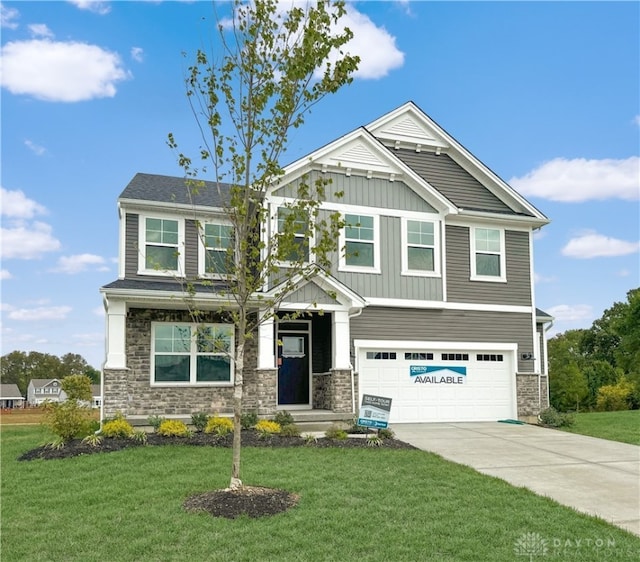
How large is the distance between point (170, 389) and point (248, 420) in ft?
8.37

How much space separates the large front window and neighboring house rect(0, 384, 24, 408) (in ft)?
187

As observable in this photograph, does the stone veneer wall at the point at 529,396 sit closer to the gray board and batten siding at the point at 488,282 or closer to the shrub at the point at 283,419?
the gray board and batten siding at the point at 488,282

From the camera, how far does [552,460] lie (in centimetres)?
1127

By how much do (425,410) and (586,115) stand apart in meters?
8.86

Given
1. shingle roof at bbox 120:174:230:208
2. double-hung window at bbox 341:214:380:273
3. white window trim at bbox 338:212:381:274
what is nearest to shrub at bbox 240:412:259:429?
white window trim at bbox 338:212:381:274

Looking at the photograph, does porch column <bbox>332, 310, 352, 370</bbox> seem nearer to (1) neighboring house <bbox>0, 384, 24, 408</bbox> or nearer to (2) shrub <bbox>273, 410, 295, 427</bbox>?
(2) shrub <bbox>273, 410, 295, 427</bbox>

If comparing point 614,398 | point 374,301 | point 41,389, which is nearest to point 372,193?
point 374,301

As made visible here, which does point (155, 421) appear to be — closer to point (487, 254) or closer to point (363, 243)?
point (363, 243)

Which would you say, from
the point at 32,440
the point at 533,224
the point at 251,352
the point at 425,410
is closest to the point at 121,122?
the point at 251,352

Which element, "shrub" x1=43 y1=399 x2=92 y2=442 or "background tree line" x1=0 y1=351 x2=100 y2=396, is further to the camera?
"background tree line" x1=0 y1=351 x2=100 y2=396

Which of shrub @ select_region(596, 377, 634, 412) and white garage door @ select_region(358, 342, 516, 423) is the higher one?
white garage door @ select_region(358, 342, 516, 423)

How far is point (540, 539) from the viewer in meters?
6.54

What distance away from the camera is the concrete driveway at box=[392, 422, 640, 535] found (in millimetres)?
8312

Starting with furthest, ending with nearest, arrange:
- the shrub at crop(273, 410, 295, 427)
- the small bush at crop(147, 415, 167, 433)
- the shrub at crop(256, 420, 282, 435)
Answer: the shrub at crop(273, 410, 295, 427)
the small bush at crop(147, 415, 167, 433)
the shrub at crop(256, 420, 282, 435)
